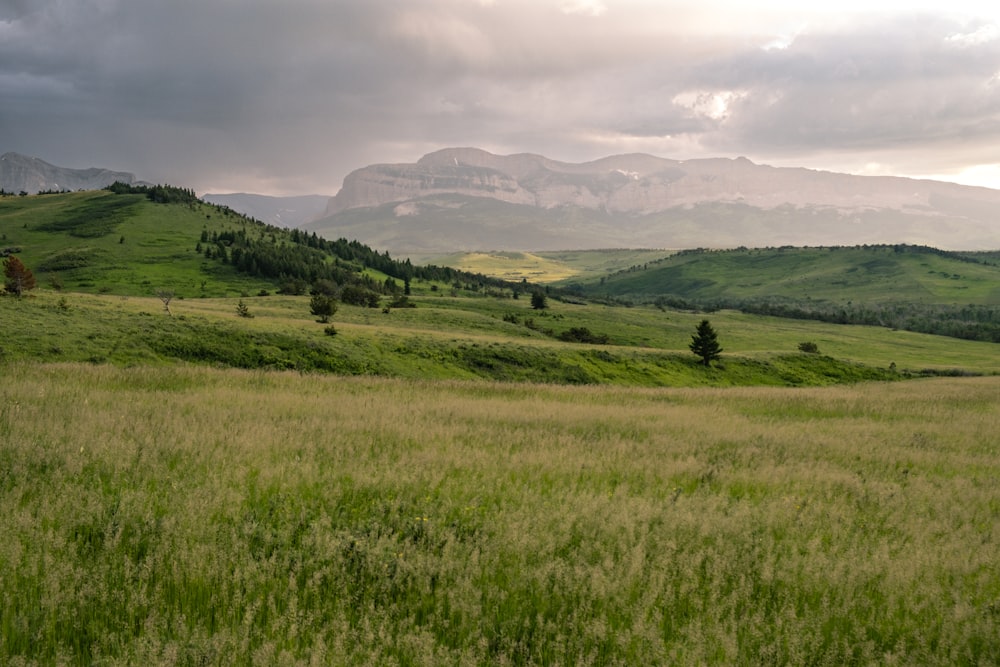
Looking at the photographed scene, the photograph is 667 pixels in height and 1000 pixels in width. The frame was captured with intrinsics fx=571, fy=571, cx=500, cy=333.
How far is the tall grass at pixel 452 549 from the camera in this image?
4367 mm

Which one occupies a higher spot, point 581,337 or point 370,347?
point 370,347

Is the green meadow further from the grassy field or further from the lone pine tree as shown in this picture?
the lone pine tree

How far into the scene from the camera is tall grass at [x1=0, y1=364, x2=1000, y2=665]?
437cm

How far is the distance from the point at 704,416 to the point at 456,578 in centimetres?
1485

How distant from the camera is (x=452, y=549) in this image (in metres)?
5.79

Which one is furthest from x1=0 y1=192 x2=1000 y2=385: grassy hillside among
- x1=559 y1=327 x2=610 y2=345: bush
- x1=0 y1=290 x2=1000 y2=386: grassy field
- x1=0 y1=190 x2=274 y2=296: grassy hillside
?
x1=0 y1=190 x2=274 y2=296: grassy hillside

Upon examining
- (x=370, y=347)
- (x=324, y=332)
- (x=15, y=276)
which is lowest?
(x=370, y=347)

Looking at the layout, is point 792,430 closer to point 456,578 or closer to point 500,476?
point 500,476

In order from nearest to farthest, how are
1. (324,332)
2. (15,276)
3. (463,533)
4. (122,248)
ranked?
(463,533)
(15,276)
(324,332)
(122,248)

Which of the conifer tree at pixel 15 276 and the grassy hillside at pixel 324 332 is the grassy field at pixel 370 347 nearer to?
the grassy hillside at pixel 324 332

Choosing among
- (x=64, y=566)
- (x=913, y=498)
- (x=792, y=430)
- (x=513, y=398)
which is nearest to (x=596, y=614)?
(x=64, y=566)

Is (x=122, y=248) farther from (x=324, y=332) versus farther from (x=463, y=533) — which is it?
(x=463, y=533)

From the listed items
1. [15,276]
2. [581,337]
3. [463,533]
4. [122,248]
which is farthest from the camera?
[122,248]

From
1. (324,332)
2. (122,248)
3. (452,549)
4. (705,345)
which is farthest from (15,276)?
(122,248)
